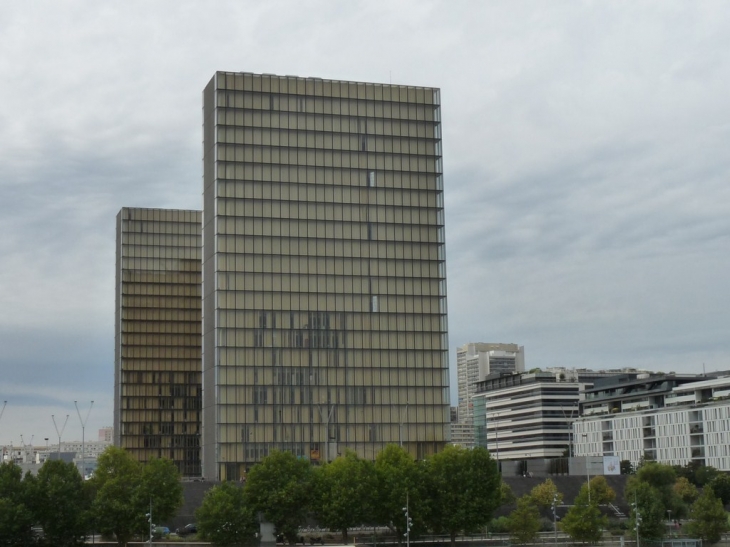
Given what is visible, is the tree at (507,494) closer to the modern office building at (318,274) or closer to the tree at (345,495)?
the tree at (345,495)

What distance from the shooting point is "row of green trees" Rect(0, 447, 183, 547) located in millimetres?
112812

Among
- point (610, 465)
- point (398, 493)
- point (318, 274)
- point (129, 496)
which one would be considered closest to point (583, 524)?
point (398, 493)

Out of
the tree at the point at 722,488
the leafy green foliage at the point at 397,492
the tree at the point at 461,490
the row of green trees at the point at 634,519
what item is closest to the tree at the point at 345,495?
the leafy green foliage at the point at 397,492

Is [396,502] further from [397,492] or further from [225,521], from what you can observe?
[225,521]

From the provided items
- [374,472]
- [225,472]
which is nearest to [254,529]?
[374,472]

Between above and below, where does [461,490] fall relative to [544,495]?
above

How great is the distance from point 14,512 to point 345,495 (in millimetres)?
35671

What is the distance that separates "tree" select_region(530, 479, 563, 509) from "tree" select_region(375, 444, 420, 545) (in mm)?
25760

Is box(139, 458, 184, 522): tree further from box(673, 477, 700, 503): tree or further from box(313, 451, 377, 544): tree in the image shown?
box(673, 477, 700, 503): tree

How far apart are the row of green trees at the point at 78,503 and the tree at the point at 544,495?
48.6m

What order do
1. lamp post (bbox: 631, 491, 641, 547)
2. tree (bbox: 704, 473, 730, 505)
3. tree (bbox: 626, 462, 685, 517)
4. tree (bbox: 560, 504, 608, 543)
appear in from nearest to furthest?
tree (bbox: 560, 504, 608, 543) < lamp post (bbox: 631, 491, 641, 547) < tree (bbox: 626, 462, 685, 517) < tree (bbox: 704, 473, 730, 505)

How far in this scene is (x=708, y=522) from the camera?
399 feet

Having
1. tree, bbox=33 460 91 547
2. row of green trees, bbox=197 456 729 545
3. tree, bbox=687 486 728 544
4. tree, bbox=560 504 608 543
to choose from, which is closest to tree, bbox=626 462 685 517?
tree, bbox=687 486 728 544

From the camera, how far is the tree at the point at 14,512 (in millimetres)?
108562
